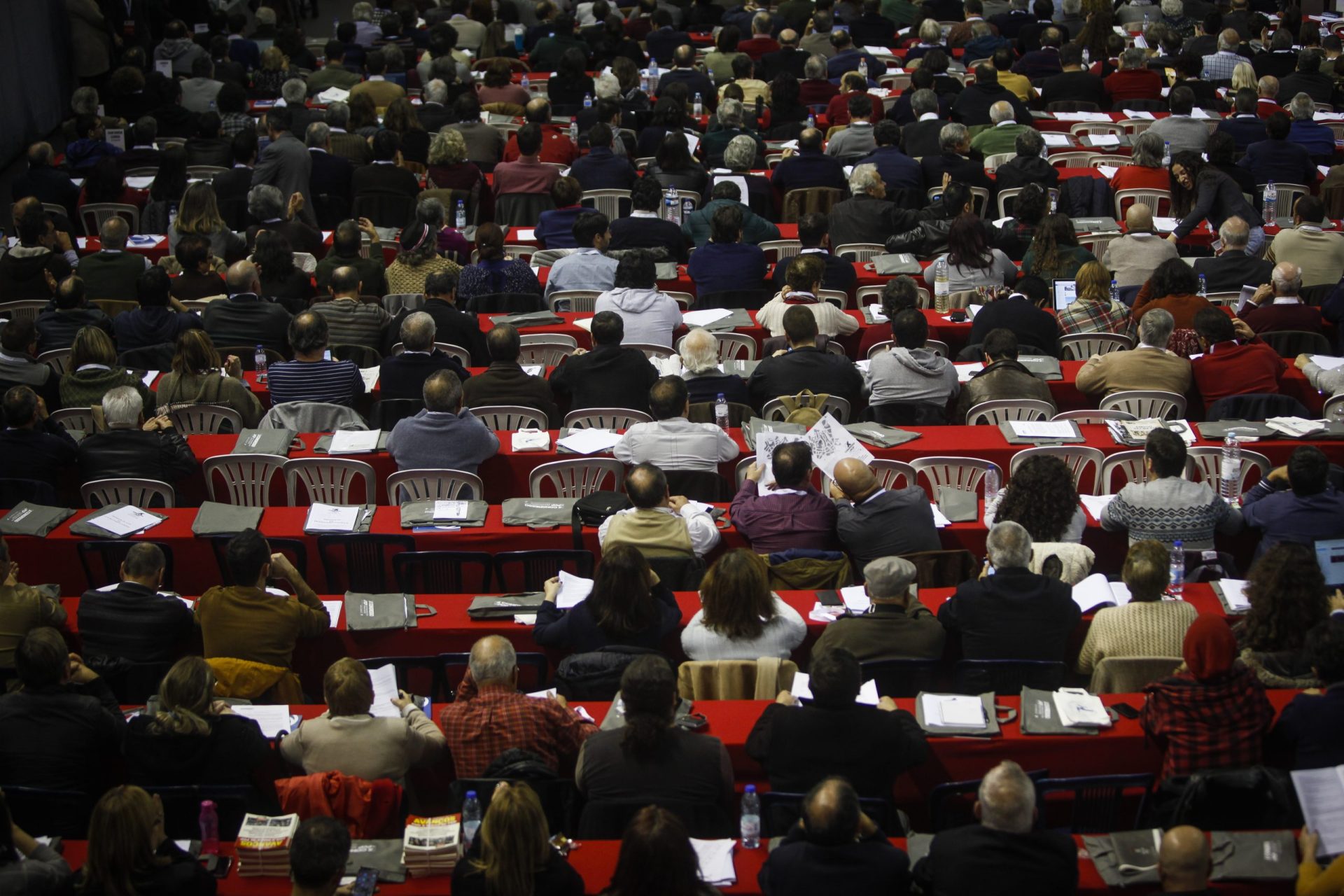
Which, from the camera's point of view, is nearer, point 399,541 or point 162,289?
Result: point 399,541

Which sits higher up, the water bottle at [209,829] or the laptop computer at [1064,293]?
the laptop computer at [1064,293]

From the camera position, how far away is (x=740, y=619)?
7.20m

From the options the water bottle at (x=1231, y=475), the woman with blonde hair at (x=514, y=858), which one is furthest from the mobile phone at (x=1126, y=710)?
the woman with blonde hair at (x=514, y=858)

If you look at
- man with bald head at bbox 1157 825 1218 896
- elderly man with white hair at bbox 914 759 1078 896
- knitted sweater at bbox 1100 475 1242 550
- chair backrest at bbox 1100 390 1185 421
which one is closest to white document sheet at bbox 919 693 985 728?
elderly man with white hair at bbox 914 759 1078 896

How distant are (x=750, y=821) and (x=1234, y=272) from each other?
7.58 metres

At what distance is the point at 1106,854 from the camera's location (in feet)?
19.6

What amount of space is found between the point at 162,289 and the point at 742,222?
14.8 feet

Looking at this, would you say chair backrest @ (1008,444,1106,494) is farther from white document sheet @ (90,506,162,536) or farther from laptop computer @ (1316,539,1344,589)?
white document sheet @ (90,506,162,536)

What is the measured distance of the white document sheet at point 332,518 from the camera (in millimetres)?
8539

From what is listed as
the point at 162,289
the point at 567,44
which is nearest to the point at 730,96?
the point at 567,44

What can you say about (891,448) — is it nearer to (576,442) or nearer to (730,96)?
(576,442)

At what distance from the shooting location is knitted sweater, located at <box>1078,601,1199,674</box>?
284 inches

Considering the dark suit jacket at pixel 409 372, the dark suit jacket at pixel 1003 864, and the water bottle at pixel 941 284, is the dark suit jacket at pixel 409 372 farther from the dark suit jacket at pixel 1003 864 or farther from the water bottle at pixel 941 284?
the dark suit jacket at pixel 1003 864

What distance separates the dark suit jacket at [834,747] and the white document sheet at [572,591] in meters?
1.43
